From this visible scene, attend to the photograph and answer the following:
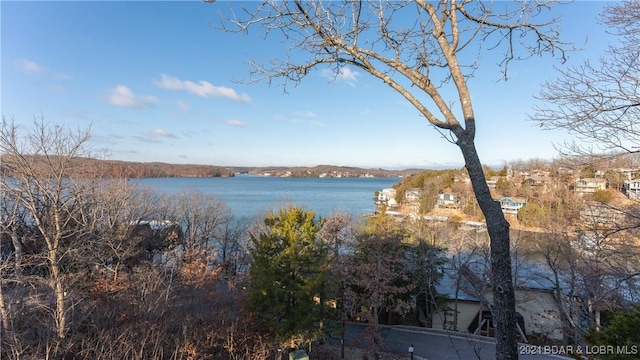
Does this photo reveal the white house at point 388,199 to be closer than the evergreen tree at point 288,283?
No

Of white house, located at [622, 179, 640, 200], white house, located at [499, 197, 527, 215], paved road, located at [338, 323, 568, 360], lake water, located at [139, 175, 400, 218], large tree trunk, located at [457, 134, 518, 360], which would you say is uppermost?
white house, located at [622, 179, 640, 200]

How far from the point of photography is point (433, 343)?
13.6 m

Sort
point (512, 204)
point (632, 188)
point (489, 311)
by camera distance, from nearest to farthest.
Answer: point (632, 188) → point (489, 311) → point (512, 204)

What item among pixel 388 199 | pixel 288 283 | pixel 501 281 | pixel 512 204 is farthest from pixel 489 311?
pixel 388 199

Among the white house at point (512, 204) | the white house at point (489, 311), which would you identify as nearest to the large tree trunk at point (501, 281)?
the white house at point (489, 311)

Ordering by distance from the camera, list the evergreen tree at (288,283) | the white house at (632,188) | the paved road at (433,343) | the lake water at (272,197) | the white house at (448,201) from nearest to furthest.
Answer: the white house at (632,188) → the evergreen tree at (288,283) → the paved road at (433,343) → the lake water at (272,197) → the white house at (448,201)

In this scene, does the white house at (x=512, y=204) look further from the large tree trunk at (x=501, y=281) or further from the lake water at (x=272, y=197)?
the large tree trunk at (x=501, y=281)

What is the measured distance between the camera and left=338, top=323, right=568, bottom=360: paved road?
1189 centimetres

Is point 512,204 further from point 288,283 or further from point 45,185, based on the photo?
point 45,185

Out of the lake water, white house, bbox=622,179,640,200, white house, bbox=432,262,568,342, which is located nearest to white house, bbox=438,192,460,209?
the lake water

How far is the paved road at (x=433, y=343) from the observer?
11.9 metres

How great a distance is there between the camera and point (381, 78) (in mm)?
2793

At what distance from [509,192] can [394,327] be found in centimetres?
2771

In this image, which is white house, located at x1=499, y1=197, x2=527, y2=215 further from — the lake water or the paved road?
the paved road
